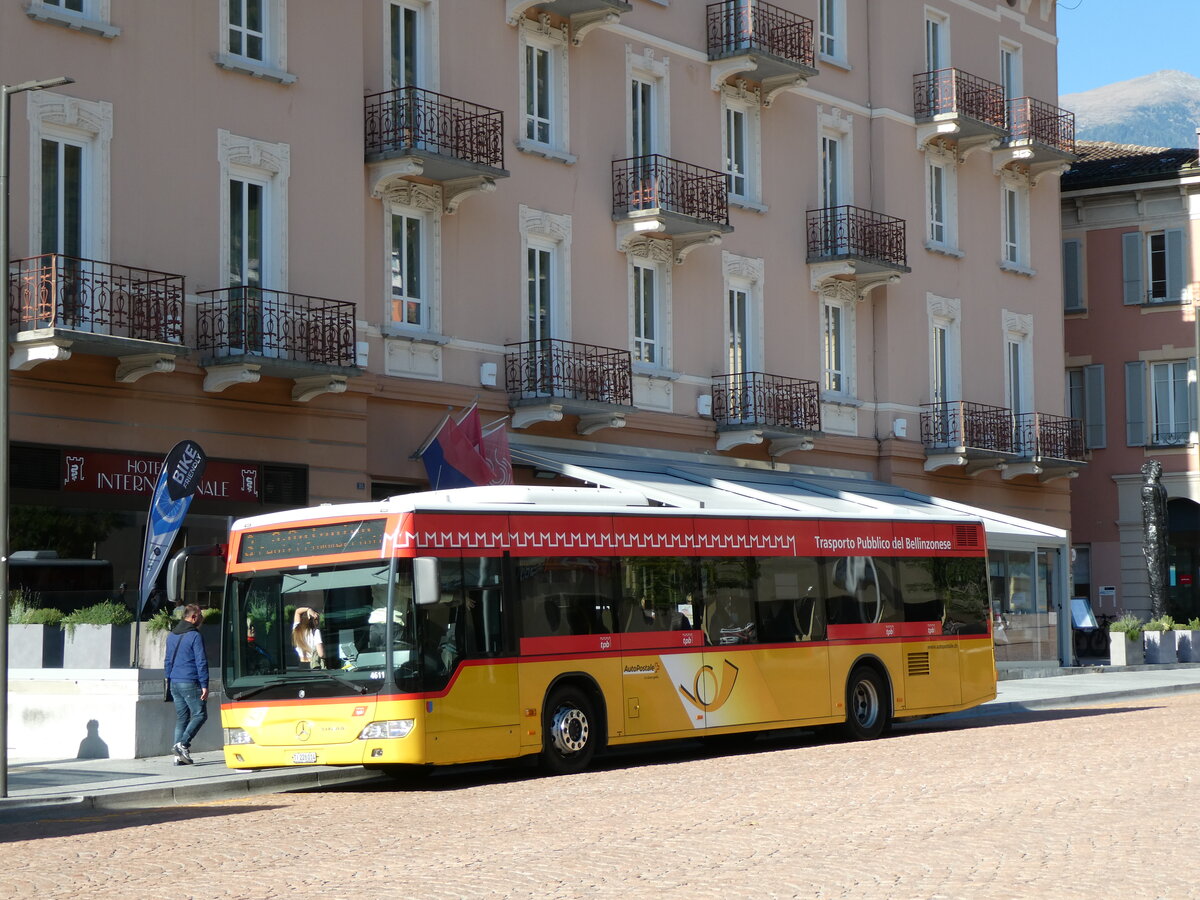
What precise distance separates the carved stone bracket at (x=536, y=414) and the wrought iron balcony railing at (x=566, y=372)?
17 cm

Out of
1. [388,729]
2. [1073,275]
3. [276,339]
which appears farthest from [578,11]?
[1073,275]

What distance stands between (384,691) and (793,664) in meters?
6.51

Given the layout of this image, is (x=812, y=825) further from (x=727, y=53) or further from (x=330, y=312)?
(x=727, y=53)

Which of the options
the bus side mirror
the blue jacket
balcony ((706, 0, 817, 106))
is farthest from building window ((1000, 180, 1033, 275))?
the blue jacket

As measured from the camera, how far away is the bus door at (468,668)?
17391 mm

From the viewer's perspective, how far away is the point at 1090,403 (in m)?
48.9

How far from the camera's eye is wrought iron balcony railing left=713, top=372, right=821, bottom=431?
33.3m

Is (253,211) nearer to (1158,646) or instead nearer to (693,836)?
(693,836)

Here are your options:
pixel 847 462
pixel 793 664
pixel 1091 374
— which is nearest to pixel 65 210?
pixel 793 664

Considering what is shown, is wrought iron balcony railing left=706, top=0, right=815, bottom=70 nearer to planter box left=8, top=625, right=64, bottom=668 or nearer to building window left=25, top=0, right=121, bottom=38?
building window left=25, top=0, right=121, bottom=38

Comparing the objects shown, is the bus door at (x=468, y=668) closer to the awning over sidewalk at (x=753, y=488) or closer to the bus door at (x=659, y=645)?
the bus door at (x=659, y=645)

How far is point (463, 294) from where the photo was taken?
28.5 meters

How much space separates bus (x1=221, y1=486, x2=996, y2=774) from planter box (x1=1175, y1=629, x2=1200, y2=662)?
19793mm

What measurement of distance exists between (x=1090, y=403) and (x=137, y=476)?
105 feet
